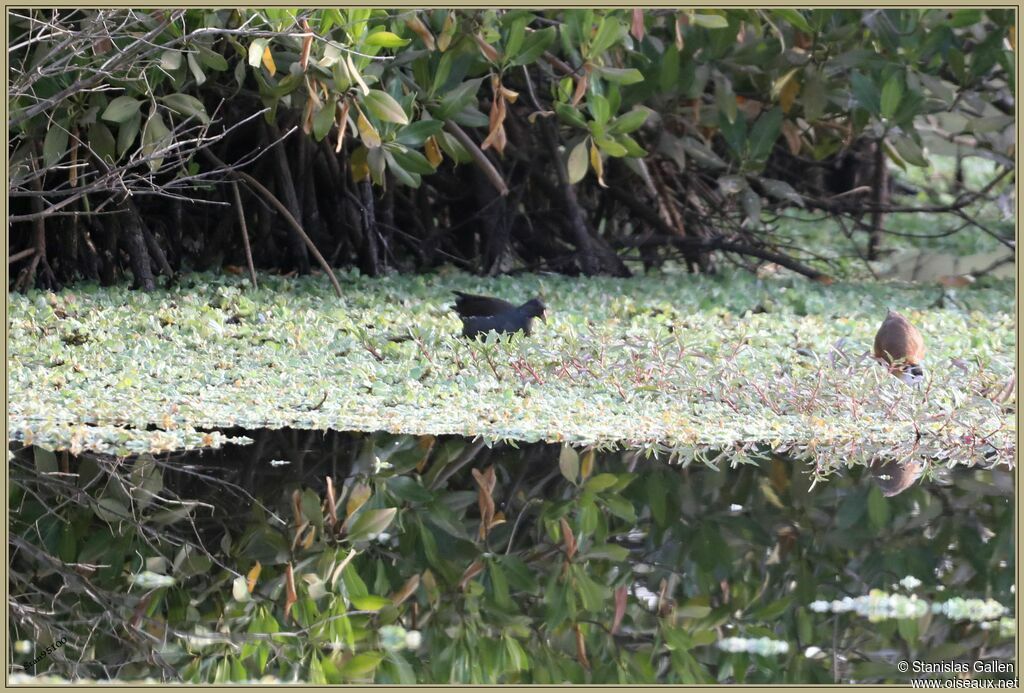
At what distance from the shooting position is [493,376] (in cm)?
376

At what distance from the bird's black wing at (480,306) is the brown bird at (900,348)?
3.86 ft

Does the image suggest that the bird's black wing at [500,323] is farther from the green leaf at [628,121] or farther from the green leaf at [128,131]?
the green leaf at [128,131]

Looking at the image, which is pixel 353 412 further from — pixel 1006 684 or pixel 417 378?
pixel 1006 684

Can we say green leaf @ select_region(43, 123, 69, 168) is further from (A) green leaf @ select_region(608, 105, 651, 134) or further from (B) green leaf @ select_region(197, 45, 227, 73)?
(A) green leaf @ select_region(608, 105, 651, 134)

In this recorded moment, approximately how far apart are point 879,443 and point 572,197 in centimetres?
319

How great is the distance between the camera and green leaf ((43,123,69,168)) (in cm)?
444

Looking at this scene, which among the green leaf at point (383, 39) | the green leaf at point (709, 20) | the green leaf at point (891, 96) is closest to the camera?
the green leaf at point (383, 39)

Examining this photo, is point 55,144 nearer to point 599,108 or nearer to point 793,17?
point 599,108

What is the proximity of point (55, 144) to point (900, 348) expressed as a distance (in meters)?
2.82

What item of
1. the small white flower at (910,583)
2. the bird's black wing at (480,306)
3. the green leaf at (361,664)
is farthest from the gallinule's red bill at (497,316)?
the green leaf at (361,664)

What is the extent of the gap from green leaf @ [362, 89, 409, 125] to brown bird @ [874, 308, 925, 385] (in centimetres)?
163

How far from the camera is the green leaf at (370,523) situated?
2.50 metres

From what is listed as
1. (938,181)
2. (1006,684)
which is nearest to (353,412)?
(1006,684)

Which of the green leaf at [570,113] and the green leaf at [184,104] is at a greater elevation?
the green leaf at [184,104]
